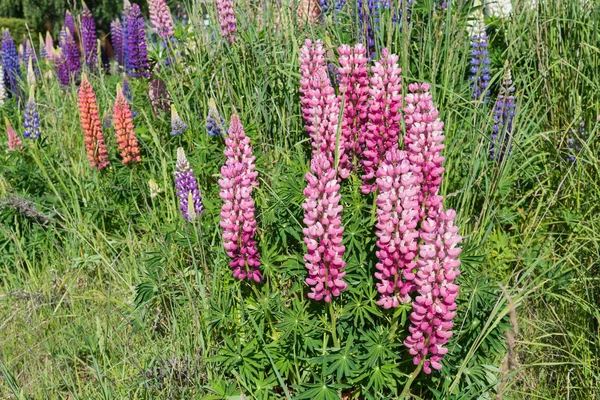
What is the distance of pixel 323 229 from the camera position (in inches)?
89.8

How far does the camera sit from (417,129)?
2395 mm

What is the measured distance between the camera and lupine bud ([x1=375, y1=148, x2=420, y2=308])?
7.25 feet

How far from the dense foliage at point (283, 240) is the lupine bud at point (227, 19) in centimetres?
2

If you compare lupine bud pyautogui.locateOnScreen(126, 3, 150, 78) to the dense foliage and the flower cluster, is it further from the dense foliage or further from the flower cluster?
the flower cluster

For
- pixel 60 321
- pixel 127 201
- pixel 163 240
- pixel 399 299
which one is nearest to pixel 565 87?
pixel 399 299

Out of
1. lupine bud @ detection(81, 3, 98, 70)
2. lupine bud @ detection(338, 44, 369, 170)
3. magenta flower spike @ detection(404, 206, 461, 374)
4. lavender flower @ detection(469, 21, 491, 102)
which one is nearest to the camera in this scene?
magenta flower spike @ detection(404, 206, 461, 374)

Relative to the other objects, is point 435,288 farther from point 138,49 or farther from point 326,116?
point 138,49

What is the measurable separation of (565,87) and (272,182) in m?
1.83

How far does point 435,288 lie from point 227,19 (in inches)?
93.1

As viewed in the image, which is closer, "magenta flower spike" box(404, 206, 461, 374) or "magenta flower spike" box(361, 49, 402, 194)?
"magenta flower spike" box(404, 206, 461, 374)

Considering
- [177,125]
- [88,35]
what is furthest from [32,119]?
[88,35]

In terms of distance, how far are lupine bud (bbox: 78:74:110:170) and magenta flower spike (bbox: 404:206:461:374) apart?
2442 millimetres

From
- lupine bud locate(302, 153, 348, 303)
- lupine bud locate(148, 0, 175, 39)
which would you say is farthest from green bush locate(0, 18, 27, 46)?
lupine bud locate(302, 153, 348, 303)

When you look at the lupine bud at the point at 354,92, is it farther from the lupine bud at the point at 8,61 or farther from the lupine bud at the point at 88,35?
the lupine bud at the point at 8,61
